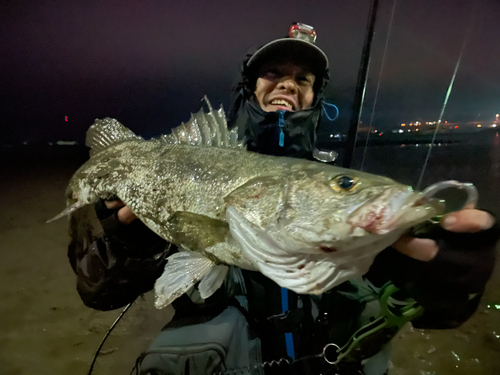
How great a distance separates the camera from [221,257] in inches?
51.4

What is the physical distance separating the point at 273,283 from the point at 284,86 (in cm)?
139

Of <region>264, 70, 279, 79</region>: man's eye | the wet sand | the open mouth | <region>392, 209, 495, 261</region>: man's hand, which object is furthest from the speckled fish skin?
the wet sand

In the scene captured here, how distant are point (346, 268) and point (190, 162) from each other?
2.91 ft

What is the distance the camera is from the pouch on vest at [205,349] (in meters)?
1.57

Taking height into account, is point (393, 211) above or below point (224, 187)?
above

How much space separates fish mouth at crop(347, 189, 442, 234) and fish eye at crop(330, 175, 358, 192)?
113 millimetres

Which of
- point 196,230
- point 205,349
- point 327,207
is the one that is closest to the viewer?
point 327,207

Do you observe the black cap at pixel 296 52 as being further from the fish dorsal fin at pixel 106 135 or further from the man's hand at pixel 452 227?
the man's hand at pixel 452 227

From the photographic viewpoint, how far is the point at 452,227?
1070 mm

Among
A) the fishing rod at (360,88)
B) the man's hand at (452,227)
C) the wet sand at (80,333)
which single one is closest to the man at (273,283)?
the man's hand at (452,227)

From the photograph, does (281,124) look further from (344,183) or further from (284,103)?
(344,183)

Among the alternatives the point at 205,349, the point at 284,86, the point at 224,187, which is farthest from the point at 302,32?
the point at 205,349

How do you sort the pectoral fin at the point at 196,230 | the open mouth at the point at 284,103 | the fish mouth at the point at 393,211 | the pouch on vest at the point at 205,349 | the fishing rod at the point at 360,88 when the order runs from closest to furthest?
the fish mouth at the point at 393,211 → the pectoral fin at the point at 196,230 → the pouch on vest at the point at 205,349 → the open mouth at the point at 284,103 → the fishing rod at the point at 360,88

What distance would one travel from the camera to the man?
1149 millimetres
